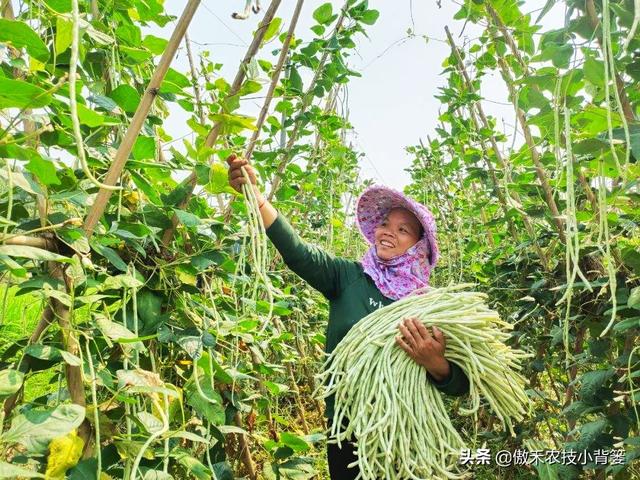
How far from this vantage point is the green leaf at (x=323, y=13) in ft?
4.08

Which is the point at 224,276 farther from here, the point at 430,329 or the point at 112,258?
the point at 430,329

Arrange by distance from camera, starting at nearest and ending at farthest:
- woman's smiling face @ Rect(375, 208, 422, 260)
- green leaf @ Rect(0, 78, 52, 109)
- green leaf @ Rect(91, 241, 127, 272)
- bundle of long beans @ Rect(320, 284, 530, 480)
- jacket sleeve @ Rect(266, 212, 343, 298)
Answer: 1. green leaf @ Rect(0, 78, 52, 109)
2. green leaf @ Rect(91, 241, 127, 272)
3. bundle of long beans @ Rect(320, 284, 530, 480)
4. jacket sleeve @ Rect(266, 212, 343, 298)
5. woman's smiling face @ Rect(375, 208, 422, 260)

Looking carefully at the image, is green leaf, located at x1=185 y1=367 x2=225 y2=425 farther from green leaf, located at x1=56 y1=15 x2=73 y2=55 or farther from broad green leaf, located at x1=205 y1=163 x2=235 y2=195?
green leaf, located at x1=56 y1=15 x2=73 y2=55

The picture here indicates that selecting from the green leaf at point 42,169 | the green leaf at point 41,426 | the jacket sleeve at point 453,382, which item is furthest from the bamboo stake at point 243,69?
the jacket sleeve at point 453,382

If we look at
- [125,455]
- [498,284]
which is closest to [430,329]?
[125,455]

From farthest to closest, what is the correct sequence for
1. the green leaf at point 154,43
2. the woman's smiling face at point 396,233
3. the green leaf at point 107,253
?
the woman's smiling face at point 396,233
the green leaf at point 154,43
the green leaf at point 107,253

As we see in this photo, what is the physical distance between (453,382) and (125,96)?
2.84ft

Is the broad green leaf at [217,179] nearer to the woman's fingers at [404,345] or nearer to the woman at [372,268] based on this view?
the woman at [372,268]

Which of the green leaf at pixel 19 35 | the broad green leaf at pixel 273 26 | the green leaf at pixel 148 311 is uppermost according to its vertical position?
the broad green leaf at pixel 273 26

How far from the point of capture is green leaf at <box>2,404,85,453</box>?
498mm

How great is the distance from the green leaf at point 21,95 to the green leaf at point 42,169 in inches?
3.4

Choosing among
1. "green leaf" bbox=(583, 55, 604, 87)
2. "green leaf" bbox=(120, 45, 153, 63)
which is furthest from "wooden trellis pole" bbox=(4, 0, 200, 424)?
"green leaf" bbox=(583, 55, 604, 87)

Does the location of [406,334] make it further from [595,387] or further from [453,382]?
[595,387]

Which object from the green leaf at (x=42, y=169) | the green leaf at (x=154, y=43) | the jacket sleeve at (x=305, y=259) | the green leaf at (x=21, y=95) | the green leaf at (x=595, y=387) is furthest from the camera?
the jacket sleeve at (x=305, y=259)
